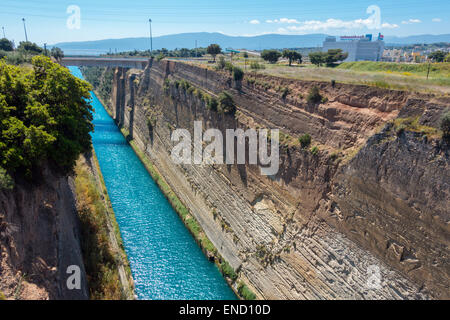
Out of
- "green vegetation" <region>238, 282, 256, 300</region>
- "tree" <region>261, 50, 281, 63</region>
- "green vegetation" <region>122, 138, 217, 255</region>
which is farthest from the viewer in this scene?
"tree" <region>261, 50, 281, 63</region>

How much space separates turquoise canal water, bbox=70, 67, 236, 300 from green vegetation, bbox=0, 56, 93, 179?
8404 millimetres

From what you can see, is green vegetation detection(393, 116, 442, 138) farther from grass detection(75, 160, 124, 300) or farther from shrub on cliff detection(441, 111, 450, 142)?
grass detection(75, 160, 124, 300)

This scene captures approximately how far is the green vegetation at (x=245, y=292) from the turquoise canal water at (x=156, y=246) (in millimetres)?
602

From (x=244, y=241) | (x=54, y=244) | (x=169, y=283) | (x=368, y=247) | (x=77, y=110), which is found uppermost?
(x=77, y=110)

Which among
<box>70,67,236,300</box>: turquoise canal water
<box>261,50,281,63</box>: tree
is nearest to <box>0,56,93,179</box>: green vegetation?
<box>70,67,236,300</box>: turquoise canal water

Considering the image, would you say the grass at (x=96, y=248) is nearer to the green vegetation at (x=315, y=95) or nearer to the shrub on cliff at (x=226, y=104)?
the shrub on cliff at (x=226, y=104)

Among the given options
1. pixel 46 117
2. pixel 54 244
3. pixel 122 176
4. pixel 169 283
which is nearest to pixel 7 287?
pixel 54 244

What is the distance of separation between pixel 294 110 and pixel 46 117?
11.0 meters

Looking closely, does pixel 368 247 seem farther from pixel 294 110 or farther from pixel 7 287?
pixel 7 287

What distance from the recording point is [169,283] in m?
17.2

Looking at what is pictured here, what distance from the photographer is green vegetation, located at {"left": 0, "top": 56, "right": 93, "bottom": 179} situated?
32.9 feet

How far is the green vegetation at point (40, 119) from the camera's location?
32.9 ft

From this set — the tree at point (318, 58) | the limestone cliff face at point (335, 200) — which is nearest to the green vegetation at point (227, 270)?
the limestone cliff face at point (335, 200)

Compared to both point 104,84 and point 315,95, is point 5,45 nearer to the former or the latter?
point 104,84
